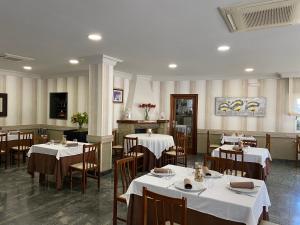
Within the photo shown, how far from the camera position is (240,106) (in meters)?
7.73

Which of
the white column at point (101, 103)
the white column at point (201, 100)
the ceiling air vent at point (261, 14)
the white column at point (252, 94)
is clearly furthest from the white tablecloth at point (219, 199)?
the white column at point (201, 100)

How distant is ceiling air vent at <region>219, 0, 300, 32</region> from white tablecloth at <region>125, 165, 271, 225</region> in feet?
6.09

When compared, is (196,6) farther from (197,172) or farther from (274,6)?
(197,172)

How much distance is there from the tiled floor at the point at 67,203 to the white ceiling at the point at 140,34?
2.64 meters

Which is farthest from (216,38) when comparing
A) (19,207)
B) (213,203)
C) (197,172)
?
(19,207)

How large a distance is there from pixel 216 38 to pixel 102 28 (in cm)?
175

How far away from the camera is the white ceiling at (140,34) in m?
2.70

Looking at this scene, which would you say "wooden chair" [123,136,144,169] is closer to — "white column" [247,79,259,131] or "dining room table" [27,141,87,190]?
"dining room table" [27,141,87,190]

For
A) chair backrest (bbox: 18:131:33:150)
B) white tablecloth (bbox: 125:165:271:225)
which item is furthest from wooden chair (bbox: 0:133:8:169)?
white tablecloth (bbox: 125:165:271:225)

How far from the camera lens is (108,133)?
5406mm

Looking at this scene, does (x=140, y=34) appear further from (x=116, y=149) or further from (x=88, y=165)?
(x=116, y=149)

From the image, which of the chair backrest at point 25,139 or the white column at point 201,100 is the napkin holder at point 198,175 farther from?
the white column at point 201,100

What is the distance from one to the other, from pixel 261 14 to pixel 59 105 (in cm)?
719

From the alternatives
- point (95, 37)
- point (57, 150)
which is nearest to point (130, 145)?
point (57, 150)
